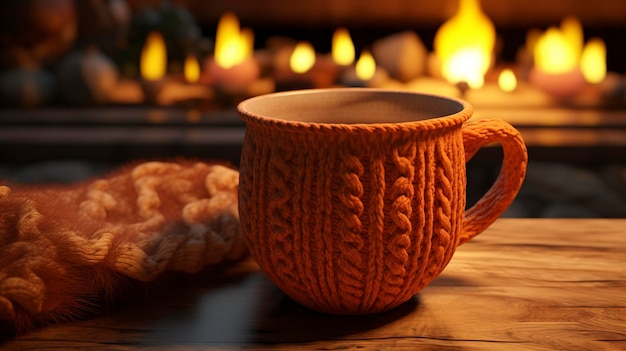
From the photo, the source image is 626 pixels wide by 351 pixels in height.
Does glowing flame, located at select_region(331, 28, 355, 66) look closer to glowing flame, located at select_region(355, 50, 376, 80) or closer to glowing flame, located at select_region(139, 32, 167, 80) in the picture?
glowing flame, located at select_region(355, 50, 376, 80)

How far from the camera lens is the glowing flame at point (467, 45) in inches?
57.5

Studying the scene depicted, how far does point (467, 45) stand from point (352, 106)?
1.13 metres

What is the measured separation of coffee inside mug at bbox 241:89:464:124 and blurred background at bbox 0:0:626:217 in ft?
1.33

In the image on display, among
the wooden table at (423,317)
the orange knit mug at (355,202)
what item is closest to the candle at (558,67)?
the wooden table at (423,317)

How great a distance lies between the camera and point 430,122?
38cm

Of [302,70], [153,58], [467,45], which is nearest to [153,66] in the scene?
[153,58]

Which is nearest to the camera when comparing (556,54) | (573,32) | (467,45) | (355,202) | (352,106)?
(355,202)

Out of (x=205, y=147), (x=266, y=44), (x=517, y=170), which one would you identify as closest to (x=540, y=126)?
(x=205, y=147)

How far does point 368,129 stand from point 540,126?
848 millimetres

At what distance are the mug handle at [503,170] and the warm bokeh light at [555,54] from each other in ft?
3.16

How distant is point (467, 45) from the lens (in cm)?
154

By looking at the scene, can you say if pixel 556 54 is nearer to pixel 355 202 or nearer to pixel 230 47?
pixel 230 47

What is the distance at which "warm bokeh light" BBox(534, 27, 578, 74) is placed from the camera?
1.38m

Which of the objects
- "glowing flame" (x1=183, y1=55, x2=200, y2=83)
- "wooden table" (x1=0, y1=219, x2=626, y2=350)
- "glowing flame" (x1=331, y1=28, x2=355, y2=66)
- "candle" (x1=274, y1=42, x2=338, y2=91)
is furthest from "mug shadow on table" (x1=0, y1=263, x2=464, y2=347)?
"glowing flame" (x1=331, y1=28, x2=355, y2=66)
